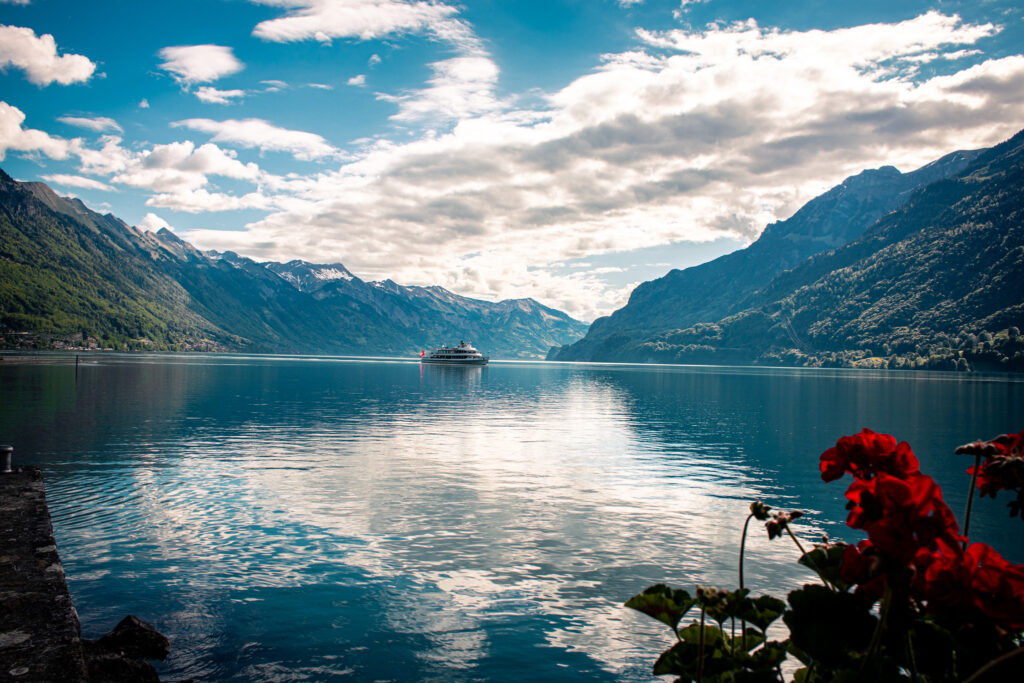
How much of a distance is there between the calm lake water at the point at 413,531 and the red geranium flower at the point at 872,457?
1158 centimetres

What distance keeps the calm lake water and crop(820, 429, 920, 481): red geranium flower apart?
38.0 feet

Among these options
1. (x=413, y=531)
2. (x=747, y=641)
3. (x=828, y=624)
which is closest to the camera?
(x=828, y=624)

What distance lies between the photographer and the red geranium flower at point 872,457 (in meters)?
4.96

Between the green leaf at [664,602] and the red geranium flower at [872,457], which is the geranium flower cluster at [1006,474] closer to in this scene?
the red geranium flower at [872,457]

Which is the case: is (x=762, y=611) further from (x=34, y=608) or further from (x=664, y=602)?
(x=34, y=608)

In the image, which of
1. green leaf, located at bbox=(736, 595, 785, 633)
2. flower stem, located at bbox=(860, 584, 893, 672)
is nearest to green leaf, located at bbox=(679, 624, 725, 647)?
green leaf, located at bbox=(736, 595, 785, 633)

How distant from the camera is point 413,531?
2520 cm

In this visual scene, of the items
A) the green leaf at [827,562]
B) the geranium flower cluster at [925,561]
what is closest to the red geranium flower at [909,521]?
the geranium flower cluster at [925,561]

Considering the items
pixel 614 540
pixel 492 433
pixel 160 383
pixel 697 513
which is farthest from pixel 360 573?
pixel 160 383

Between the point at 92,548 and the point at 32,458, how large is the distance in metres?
20.1

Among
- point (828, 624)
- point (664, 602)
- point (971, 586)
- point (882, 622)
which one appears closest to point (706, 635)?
point (664, 602)

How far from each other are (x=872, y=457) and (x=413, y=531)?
22.3 meters

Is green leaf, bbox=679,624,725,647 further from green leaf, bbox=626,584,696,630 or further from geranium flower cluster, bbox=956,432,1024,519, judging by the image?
geranium flower cluster, bbox=956,432,1024,519

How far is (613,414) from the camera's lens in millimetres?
73812
